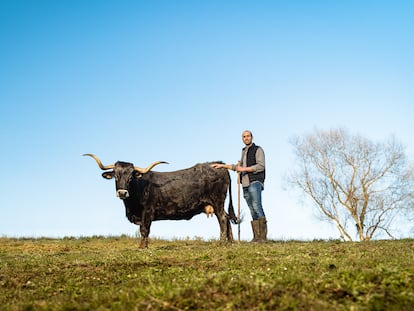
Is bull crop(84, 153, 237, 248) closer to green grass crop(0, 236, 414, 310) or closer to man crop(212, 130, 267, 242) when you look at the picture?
man crop(212, 130, 267, 242)

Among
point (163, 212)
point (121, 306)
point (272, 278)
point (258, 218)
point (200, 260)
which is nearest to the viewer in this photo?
point (121, 306)

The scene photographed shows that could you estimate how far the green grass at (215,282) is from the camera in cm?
594

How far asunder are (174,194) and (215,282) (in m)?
9.23

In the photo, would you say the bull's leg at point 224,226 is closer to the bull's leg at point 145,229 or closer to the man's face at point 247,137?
the bull's leg at point 145,229

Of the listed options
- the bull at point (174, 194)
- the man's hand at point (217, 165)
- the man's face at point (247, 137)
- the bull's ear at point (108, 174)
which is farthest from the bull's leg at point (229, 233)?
the bull's ear at point (108, 174)

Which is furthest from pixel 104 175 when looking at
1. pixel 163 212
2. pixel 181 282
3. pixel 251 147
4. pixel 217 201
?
pixel 181 282

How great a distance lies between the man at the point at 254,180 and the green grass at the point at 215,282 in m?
3.09

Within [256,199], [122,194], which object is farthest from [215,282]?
[122,194]

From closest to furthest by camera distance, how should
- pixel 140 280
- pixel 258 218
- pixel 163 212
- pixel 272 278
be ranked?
1. pixel 272 278
2. pixel 140 280
3. pixel 258 218
4. pixel 163 212

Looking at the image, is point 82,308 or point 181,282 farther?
point 181,282

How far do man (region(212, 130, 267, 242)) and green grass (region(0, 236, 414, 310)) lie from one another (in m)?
3.09

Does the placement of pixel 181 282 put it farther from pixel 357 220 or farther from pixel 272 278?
pixel 357 220

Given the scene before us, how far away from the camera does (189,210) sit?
52.0 feet

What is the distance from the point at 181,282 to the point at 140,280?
3.73ft
